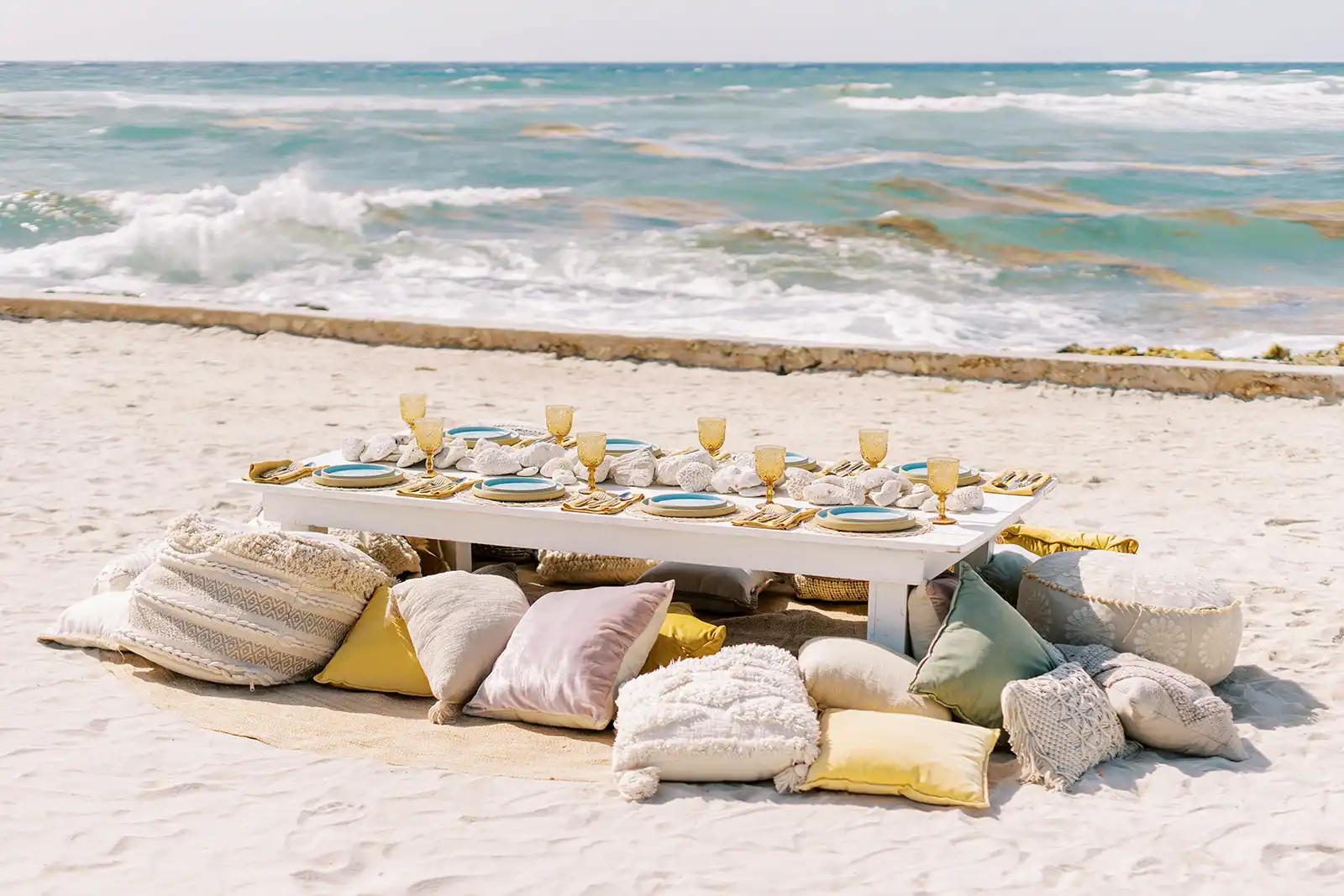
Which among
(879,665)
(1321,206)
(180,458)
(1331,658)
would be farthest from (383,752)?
(1321,206)

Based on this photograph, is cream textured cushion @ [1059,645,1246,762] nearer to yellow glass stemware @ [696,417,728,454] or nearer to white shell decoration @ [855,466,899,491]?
white shell decoration @ [855,466,899,491]

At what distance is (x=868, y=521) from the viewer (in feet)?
10.1

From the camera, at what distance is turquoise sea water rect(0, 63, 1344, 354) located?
11.7m

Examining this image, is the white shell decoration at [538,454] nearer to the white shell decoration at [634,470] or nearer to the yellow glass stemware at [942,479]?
the white shell decoration at [634,470]

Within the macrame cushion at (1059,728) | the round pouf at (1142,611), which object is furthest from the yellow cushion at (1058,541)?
the macrame cushion at (1059,728)

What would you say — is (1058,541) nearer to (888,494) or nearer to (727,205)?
(888,494)

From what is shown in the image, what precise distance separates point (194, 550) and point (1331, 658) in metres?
2.70

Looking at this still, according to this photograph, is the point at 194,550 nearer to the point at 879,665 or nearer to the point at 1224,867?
the point at 879,665

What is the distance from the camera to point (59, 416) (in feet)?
20.4

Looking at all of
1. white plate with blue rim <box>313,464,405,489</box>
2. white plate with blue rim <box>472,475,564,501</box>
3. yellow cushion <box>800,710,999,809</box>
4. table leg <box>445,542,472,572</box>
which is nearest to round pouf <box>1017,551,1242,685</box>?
yellow cushion <box>800,710,999,809</box>

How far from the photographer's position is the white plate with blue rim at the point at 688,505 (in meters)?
3.20

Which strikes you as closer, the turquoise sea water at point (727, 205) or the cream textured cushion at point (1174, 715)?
the cream textured cushion at point (1174, 715)

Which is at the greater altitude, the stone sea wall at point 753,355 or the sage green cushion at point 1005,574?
the sage green cushion at point 1005,574

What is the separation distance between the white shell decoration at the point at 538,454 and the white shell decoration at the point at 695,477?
0.38m
